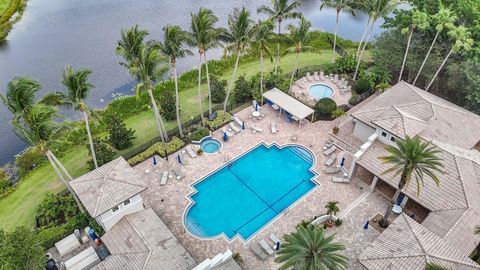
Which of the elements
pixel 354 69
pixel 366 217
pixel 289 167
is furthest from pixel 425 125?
pixel 354 69

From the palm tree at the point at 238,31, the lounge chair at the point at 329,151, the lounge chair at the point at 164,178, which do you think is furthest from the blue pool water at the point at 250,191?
the palm tree at the point at 238,31

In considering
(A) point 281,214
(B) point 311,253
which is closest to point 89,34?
(A) point 281,214

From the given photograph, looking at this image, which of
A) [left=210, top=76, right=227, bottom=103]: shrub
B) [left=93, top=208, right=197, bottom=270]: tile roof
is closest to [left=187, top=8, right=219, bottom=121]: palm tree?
[left=210, top=76, right=227, bottom=103]: shrub

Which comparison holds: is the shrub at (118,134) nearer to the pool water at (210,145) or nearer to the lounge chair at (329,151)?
the pool water at (210,145)

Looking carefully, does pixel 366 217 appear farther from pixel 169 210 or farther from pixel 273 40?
pixel 273 40

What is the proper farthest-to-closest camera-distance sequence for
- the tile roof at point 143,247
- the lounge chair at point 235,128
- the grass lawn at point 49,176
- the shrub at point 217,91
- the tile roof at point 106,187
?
the shrub at point 217,91, the lounge chair at point 235,128, the grass lawn at point 49,176, the tile roof at point 106,187, the tile roof at point 143,247
